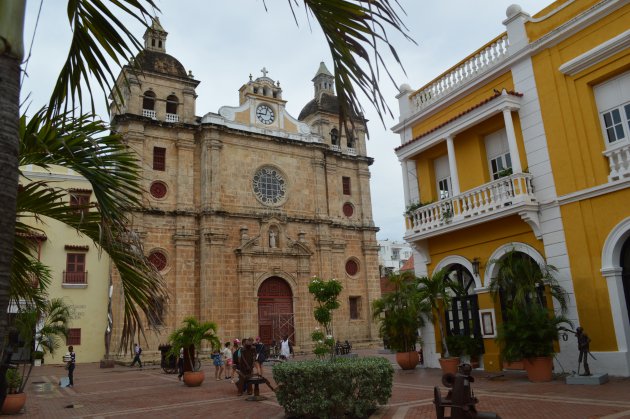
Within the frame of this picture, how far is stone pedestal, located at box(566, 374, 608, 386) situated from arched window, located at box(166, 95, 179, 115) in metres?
24.1

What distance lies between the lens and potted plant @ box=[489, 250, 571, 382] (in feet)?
36.4

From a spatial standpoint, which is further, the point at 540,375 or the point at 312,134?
the point at 312,134

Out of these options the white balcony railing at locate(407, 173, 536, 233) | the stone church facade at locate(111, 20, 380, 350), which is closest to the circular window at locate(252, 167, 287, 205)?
the stone church facade at locate(111, 20, 380, 350)

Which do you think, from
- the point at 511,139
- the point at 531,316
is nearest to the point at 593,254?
the point at 531,316

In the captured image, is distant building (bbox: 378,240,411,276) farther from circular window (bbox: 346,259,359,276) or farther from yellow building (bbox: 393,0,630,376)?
yellow building (bbox: 393,0,630,376)

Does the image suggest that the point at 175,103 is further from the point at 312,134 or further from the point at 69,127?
the point at 69,127

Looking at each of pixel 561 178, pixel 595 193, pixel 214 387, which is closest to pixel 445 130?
pixel 561 178

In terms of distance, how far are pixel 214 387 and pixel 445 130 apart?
9927 millimetres

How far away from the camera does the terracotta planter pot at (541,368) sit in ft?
36.7

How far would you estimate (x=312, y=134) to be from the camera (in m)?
31.6

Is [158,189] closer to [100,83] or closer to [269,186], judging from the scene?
[269,186]

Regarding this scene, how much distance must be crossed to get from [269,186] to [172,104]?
717 centimetres

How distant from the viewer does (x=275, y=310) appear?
27500 millimetres

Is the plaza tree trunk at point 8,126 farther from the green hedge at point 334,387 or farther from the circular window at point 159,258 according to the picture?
the circular window at point 159,258
